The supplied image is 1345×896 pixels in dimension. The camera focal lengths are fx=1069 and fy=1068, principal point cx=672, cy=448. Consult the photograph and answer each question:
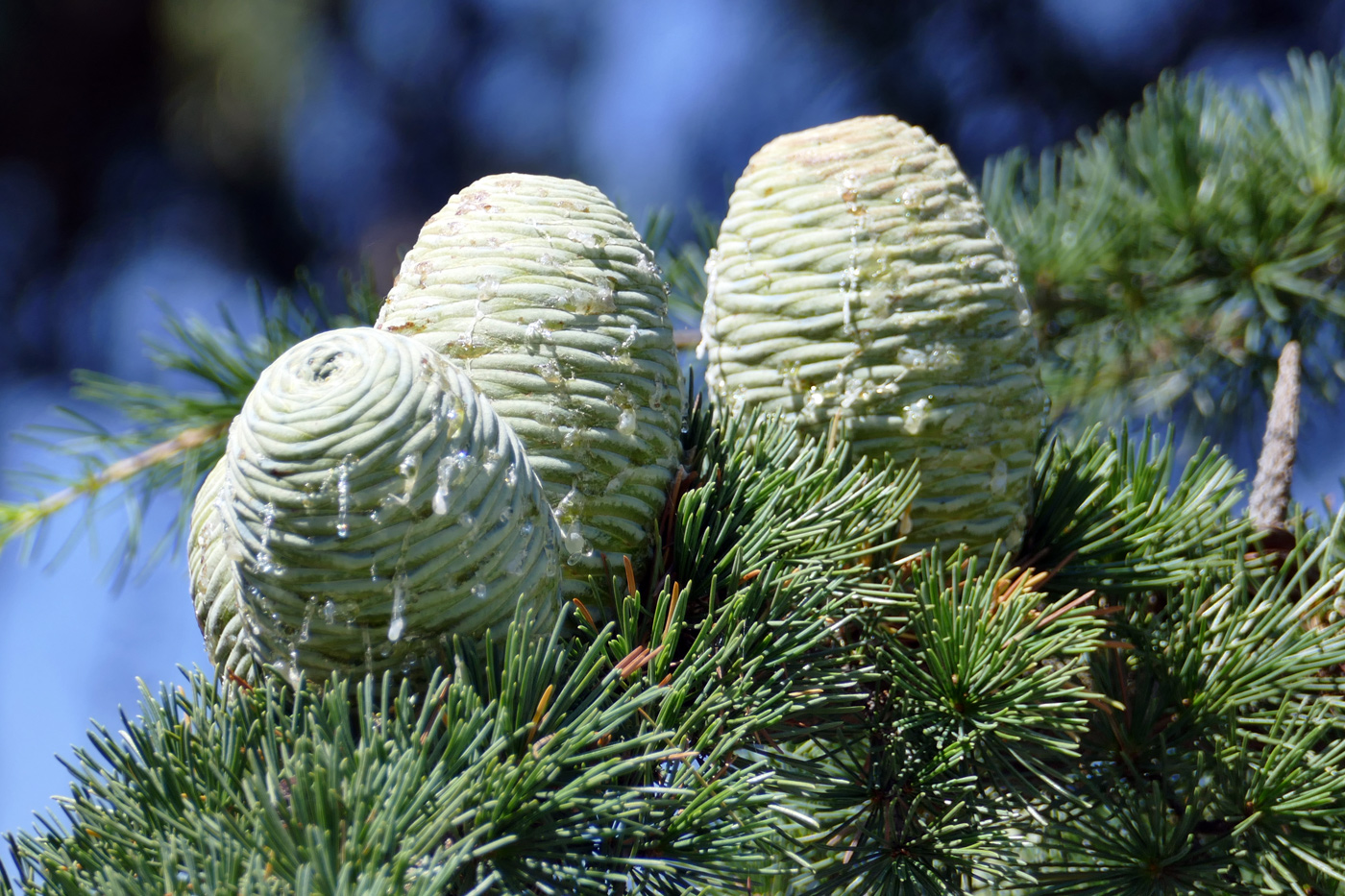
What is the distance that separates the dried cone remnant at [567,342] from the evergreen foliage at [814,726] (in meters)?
0.03

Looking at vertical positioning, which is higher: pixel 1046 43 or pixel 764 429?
pixel 1046 43

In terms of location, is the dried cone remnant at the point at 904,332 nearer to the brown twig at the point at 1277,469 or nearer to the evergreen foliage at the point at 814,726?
the evergreen foliage at the point at 814,726

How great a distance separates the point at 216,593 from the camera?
1.54ft

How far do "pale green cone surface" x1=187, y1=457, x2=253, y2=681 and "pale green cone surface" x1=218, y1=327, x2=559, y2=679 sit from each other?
5 cm

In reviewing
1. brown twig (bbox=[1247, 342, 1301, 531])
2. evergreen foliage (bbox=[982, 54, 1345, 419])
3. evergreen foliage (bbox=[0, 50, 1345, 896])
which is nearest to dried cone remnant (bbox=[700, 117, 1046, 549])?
evergreen foliage (bbox=[0, 50, 1345, 896])

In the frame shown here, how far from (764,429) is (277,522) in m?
0.26

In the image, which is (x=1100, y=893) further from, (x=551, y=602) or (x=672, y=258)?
(x=672, y=258)

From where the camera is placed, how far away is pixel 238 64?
2213 millimetres

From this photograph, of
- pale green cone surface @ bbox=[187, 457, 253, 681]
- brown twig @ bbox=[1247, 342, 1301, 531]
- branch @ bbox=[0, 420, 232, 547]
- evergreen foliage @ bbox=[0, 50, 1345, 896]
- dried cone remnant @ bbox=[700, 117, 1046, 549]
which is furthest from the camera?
branch @ bbox=[0, 420, 232, 547]

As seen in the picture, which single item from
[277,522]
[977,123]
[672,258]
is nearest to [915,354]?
[277,522]

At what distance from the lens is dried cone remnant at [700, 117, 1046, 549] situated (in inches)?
22.4

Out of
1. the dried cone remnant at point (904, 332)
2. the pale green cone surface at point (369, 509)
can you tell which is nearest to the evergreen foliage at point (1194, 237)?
the dried cone remnant at point (904, 332)

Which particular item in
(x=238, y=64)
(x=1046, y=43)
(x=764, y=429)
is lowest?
(x=764, y=429)

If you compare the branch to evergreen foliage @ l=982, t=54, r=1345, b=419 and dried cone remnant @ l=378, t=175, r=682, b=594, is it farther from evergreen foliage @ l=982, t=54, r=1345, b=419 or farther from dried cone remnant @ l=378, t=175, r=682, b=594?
evergreen foliage @ l=982, t=54, r=1345, b=419
